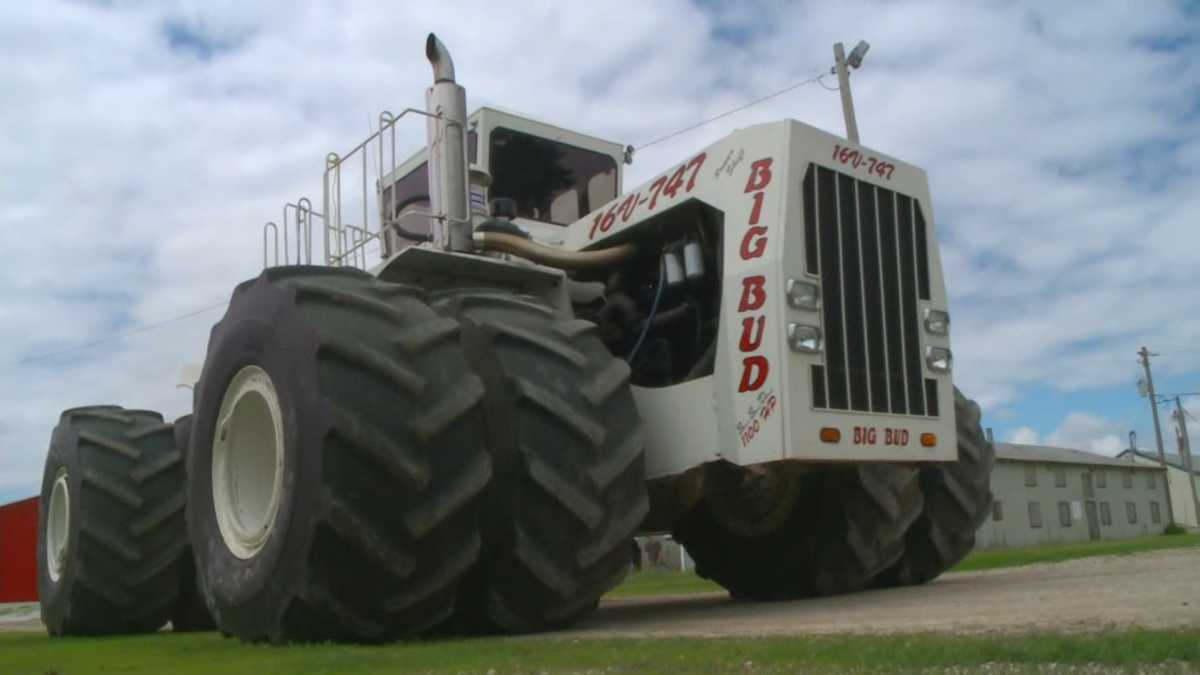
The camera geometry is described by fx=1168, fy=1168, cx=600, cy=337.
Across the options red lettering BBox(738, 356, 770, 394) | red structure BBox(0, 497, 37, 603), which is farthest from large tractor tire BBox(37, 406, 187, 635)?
red structure BBox(0, 497, 37, 603)

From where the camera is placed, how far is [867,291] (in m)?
6.20

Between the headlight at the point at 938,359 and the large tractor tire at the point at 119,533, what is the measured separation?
4707 millimetres

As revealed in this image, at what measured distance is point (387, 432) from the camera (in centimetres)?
469

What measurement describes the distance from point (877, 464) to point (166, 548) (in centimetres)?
444

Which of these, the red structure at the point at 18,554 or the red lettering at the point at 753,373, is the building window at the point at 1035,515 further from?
the red lettering at the point at 753,373

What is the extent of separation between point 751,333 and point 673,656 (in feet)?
7.95

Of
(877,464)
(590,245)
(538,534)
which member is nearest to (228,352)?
(538,534)

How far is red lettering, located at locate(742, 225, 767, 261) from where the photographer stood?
5828mm

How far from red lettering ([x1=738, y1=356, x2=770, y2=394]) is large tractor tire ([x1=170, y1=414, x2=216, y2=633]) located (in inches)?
149

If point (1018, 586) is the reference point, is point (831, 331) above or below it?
above

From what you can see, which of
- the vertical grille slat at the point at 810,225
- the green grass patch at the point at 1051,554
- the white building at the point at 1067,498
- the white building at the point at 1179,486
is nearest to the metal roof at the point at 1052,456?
the white building at the point at 1067,498

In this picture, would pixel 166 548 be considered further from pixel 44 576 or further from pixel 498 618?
pixel 498 618

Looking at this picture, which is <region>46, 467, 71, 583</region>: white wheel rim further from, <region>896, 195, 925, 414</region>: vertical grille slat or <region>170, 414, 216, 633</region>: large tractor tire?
<region>896, 195, 925, 414</region>: vertical grille slat

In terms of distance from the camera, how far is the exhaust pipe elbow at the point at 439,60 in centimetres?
680
